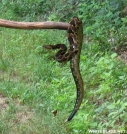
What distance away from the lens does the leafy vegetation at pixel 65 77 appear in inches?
187

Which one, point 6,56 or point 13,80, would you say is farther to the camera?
point 6,56

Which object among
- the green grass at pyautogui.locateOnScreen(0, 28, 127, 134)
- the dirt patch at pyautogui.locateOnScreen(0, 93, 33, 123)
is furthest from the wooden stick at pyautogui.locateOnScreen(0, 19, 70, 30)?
the dirt patch at pyautogui.locateOnScreen(0, 93, 33, 123)

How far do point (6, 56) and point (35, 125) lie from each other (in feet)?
8.12

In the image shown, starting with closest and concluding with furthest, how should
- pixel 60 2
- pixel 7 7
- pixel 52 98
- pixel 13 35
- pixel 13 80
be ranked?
pixel 52 98
pixel 13 80
pixel 13 35
pixel 60 2
pixel 7 7

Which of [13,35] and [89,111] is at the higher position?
[13,35]

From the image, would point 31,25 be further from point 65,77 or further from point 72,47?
point 65,77

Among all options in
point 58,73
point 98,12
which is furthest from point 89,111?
point 98,12

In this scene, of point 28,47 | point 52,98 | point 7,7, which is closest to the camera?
point 52,98

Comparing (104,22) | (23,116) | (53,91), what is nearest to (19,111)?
(23,116)

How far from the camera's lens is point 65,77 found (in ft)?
19.9

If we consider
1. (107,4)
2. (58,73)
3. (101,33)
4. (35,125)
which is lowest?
(35,125)

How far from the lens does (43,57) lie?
22.6ft

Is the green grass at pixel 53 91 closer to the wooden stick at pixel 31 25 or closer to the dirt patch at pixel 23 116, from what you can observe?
the dirt patch at pixel 23 116

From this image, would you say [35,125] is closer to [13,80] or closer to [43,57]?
[13,80]
